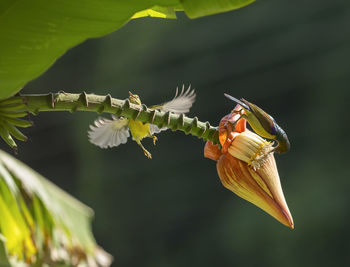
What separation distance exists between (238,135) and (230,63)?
11.9 feet

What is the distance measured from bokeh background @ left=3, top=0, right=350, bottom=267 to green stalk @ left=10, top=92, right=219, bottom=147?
3037 mm

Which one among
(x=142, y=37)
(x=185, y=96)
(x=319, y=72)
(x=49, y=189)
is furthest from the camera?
(x=142, y=37)

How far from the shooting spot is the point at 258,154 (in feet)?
1.35

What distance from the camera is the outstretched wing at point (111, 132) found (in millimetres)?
457

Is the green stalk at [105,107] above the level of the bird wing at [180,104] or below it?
below

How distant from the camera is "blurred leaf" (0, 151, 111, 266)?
34.0 inches

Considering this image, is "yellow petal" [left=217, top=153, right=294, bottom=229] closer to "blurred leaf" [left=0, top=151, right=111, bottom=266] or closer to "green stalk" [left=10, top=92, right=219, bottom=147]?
"green stalk" [left=10, top=92, right=219, bottom=147]

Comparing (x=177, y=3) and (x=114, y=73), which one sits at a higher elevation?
(x=114, y=73)

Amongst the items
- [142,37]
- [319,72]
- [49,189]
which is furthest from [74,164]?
[49,189]

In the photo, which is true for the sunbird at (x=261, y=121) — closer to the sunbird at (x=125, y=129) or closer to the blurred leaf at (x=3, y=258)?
the sunbird at (x=125, y=129)

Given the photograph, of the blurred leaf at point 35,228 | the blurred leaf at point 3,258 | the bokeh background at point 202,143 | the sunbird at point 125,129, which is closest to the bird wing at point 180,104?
the sunbird at point 125,129

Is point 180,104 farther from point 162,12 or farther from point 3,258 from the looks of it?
point 3,258

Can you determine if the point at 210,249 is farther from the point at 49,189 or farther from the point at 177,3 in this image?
the point at 177,3

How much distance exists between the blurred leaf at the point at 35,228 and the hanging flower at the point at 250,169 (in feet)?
1.39
